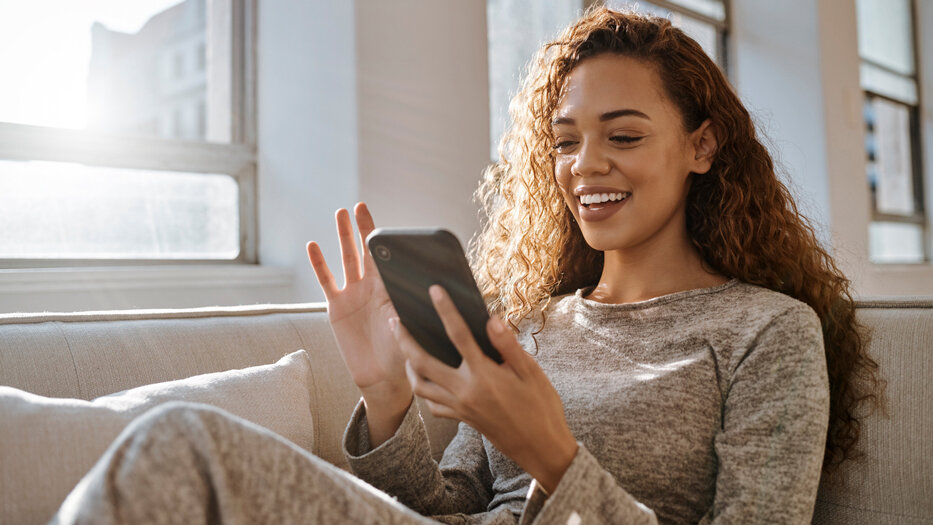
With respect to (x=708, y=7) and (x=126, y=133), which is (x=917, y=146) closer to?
(x=708, y=7)

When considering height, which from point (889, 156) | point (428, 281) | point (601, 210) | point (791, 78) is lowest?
point (428, 281)

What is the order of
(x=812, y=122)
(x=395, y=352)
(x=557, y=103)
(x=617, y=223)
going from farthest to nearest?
(x=812, y=122) → (x=557, y=103) → (x=617, y=223) → (x=395, y=352)

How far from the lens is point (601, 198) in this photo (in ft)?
3.84

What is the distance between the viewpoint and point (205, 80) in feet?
7.20

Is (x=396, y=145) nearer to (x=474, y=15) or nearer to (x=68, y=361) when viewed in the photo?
(x=474, y=15)

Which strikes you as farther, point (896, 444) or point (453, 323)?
point (896, 444)

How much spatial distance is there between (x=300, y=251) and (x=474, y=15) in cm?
86

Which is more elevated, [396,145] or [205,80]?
[205,80]

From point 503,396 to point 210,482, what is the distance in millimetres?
295

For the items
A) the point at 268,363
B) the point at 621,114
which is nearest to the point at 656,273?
the point at 621,114

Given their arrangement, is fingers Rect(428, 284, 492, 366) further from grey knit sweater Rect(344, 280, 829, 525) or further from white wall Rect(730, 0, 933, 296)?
white wall Rect(730, 0, 933, 296)

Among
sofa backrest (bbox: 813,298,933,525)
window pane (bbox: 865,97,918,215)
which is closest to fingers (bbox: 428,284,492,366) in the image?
sofa backrest (bbox: 813,298,933,525)

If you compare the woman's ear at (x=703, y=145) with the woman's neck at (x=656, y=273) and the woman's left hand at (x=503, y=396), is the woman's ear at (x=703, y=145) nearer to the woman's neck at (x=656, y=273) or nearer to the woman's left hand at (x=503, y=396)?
the woman's neck at (x=656, y=273)

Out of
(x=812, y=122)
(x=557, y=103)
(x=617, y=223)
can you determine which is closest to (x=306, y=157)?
(x=557, y=103)
